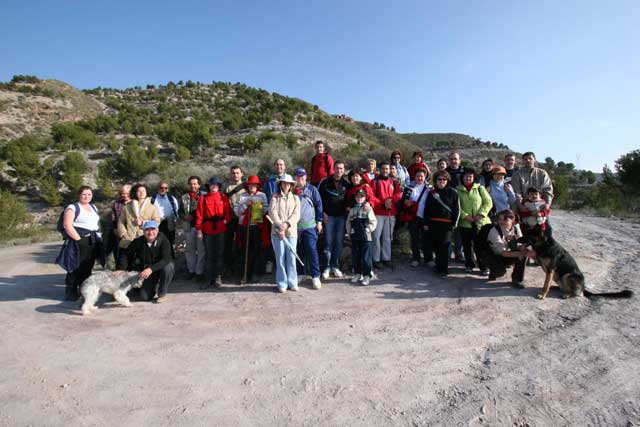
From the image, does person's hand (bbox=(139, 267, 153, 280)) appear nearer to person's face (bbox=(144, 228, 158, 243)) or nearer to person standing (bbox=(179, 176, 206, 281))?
person's face (bbox=(144, 228, 158, 243))

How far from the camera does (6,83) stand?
45.1 meters

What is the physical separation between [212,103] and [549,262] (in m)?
53.4

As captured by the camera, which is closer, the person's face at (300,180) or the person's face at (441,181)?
the person's face at (300,180)

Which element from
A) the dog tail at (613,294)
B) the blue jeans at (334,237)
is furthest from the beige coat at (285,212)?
the dog tail at (613,294)

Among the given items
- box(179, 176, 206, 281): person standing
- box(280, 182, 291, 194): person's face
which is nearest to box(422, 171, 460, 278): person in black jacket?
box(280, 182, 291, 194): person's face

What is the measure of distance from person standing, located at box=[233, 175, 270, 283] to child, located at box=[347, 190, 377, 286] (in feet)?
5.31

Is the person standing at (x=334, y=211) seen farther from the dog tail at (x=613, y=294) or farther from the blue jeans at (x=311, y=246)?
the dog tail at (x=613, y=294)

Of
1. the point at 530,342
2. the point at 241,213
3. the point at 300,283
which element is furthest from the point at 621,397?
the point at 241,213

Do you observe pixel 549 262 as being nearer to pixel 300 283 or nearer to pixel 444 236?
pixel 444 236

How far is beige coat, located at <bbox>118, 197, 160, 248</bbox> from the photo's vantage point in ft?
18.0

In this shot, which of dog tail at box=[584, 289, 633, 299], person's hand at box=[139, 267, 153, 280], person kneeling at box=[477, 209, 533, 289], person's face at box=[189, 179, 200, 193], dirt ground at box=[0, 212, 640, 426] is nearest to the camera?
dirt ground at box=[0, 212, 640, 426]

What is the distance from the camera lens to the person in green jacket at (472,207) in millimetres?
5820

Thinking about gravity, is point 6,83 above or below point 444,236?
above

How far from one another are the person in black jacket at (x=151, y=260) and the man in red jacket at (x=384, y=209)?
12.3 ft
